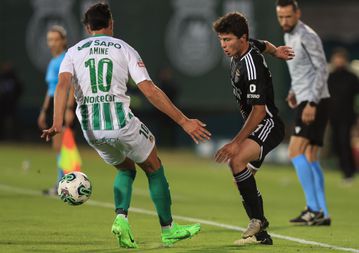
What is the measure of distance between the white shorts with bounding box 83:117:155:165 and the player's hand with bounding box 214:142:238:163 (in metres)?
0.65

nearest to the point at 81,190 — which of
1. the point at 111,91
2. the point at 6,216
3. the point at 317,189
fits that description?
the point at 111,91

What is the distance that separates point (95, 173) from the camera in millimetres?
21734

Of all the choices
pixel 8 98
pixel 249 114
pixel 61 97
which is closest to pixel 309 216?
pixel 249 114

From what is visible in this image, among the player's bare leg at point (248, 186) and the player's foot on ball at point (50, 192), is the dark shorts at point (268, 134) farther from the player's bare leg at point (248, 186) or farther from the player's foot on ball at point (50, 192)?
the player's foot on ball at point (50, 192)

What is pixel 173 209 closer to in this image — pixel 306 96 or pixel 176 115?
pixel 306 96

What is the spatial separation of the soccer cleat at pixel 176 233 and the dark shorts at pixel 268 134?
997mm

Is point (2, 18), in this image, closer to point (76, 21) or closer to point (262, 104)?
point (76, 21)

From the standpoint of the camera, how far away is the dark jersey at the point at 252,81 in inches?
407

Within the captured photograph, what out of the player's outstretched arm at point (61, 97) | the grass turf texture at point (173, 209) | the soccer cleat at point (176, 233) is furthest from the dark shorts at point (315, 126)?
the player's outstretched arm at point (61, 97)

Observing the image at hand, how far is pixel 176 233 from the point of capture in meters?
10.2

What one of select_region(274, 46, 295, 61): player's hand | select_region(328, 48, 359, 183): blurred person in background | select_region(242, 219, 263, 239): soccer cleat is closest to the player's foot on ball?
select_region(274, 46, 295, 61): player's hand

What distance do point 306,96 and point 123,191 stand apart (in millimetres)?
3322

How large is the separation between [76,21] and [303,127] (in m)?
15.4

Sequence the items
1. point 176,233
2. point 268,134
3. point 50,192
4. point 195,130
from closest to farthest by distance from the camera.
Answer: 1. point 195,130
2. point 176,233
3. point 268,134
4. point 50,192
